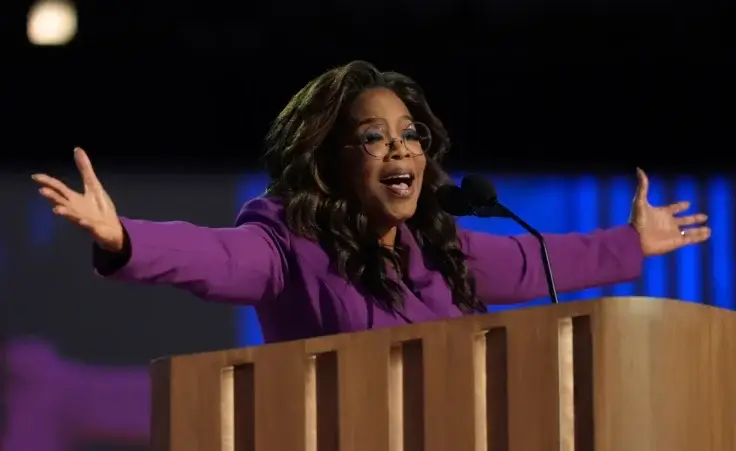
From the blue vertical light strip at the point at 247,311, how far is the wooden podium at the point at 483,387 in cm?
194

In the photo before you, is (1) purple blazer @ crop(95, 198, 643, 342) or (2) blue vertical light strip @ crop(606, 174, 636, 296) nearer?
(1) purple blazer @ crop(95, 198, 643, 342)

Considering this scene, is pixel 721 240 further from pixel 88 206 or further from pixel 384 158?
pixel 88 206

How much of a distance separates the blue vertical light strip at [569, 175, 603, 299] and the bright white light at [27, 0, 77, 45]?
1292 millimetres

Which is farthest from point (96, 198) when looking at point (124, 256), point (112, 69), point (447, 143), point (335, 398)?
point (112, 69)

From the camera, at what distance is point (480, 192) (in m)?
2.05

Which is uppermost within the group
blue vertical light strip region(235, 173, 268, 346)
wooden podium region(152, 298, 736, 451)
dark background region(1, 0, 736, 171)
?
dark background region(1, 0, 736, 171)

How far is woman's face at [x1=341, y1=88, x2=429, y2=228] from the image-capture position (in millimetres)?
2262

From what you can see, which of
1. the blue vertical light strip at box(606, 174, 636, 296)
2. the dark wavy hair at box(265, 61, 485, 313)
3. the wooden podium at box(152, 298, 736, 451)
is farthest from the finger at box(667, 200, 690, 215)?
the blue vertical light strip at box(606, 174, 636, 296)

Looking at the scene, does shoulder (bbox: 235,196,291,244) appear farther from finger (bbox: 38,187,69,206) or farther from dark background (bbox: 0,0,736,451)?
dark background (bbox: 0,0,736,451)

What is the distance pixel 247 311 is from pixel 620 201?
0.99m

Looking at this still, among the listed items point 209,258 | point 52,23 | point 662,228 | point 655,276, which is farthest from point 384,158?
point 655,276

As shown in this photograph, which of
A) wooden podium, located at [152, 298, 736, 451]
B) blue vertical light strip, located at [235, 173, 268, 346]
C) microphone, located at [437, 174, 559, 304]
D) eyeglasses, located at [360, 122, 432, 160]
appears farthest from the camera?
blue vertical light strip, located at [235, 173, 268, 346]

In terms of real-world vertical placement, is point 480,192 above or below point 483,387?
above

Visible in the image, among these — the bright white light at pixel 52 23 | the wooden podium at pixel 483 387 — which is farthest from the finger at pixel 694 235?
the bright white light at pixel 52 23
